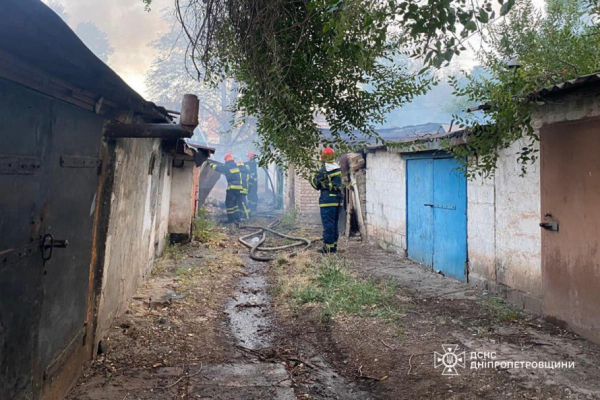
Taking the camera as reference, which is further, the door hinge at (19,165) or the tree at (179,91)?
the tree at (179,91)

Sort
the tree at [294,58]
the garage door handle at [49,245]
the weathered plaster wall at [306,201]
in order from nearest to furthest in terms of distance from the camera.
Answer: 1. the garage door handle at [49,245]
2. the tree at [294,58]
3. the weathered plaster wall at [306,201]

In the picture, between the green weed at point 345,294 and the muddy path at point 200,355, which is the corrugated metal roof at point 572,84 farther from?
the muddy path at point 200,355

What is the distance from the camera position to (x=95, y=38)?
3164 cm

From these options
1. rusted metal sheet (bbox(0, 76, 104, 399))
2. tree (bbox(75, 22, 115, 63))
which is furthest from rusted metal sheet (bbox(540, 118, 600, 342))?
tree (bbox(75, 22, 115, 63))

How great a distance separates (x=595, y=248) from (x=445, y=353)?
186cm

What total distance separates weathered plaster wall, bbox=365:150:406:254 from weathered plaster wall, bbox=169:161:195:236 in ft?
14.4

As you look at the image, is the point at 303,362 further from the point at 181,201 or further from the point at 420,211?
the point at 181,201

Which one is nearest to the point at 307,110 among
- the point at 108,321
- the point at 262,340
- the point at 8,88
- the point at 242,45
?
the point at 242,45

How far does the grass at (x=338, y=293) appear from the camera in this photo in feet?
17.6

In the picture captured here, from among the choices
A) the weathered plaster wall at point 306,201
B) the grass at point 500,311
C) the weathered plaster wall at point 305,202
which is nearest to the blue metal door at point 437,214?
the grass at point 500,311

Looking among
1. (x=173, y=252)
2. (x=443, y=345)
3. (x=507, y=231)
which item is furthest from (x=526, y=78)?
(x=173, y=252)

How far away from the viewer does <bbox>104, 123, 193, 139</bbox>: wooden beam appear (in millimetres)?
3561

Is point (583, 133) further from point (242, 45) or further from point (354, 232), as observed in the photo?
point (354, 232)

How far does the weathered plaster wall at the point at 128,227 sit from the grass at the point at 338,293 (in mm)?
2228
